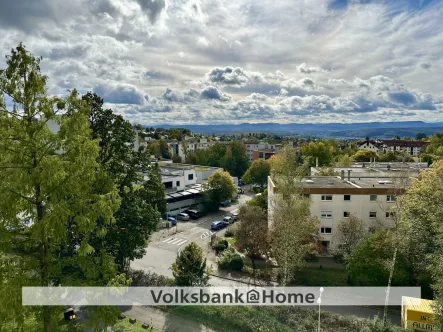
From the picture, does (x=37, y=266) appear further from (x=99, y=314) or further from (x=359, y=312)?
(x=359, y=312)

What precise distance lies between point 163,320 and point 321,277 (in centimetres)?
1101

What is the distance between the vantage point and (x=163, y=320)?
16.1 metres

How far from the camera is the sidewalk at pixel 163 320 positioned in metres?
15.3

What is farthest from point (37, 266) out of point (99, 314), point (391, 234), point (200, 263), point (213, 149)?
point (213, 149)

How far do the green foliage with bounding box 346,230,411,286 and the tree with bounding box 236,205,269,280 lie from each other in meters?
5.76

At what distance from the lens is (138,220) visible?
17.2m

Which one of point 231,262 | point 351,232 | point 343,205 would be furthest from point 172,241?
point 351,232

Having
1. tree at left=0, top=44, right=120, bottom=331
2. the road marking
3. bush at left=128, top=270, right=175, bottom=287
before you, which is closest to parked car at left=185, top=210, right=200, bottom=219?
the road marking

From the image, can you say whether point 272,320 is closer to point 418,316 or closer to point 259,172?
point 418,316

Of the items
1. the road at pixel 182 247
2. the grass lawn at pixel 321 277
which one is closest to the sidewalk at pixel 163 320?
the road at pixel 182 247

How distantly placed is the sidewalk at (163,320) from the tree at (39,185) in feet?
26.6

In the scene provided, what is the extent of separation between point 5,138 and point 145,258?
63.3 feet

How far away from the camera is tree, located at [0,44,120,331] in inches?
299

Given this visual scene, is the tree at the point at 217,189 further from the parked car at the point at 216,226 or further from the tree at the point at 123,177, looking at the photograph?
the tree at the point at 123,177
